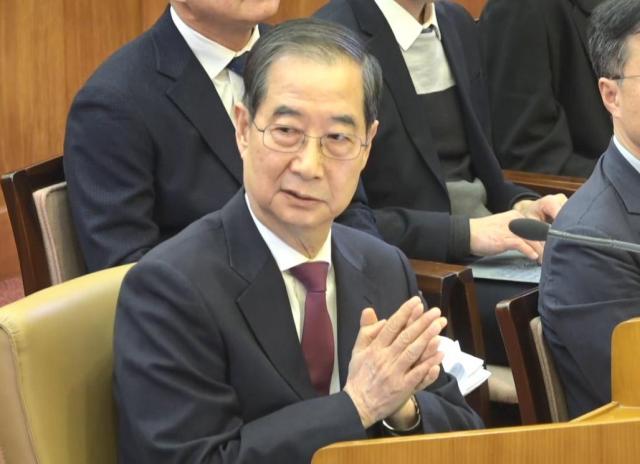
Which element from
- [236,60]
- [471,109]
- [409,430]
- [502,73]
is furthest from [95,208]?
[502,73]

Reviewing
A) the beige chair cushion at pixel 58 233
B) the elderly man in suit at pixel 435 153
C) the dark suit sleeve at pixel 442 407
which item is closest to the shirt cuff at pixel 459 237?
the elderly man in suit at pixel 435 153

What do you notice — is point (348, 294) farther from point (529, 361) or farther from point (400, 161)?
point (400, 161)

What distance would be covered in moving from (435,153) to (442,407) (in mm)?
1176

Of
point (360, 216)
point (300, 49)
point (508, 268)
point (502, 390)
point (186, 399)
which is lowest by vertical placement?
point (502, 390)

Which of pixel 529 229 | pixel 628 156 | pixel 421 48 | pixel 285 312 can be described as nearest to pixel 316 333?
pixel 285 312

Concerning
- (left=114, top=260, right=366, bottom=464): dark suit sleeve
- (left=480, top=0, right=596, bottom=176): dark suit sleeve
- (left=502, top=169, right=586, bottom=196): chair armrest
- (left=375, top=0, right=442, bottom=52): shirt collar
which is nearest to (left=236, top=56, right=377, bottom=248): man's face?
(left=114, top=260, right=366, bottom=464): dark suit sleeve

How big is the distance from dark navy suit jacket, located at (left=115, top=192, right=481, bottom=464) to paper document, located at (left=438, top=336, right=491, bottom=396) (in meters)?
0.44

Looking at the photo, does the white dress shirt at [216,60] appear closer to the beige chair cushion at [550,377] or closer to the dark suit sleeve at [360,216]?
the dark suit sleeve at [360,216]

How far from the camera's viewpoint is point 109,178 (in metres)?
2.09

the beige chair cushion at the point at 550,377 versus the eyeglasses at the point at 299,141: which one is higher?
the eyeglasses at the point at 299,141

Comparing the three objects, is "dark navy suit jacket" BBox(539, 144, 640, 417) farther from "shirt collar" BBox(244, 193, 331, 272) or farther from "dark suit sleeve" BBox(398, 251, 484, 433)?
"shirt collar" BBox(244, 193, 331, 272)

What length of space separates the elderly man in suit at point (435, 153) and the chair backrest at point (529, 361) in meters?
0.54

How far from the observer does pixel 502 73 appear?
312 centimetres

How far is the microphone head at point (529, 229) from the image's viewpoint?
1.50 m
